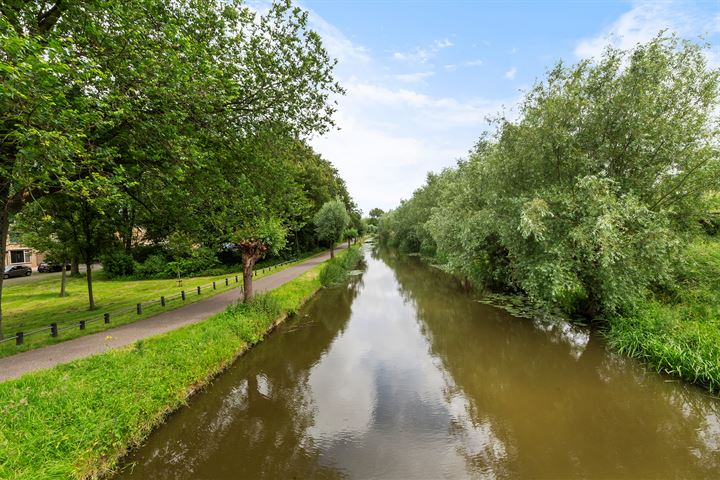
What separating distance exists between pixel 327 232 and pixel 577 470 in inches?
1156

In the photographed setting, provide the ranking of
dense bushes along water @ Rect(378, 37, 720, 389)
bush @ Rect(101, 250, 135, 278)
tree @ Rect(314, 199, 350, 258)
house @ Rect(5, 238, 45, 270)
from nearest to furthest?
1. dense bushes along water @ Rect(378, 37, 720, 389)
2. bush @ Rect(101, 250, 135, 278)
3. tree @ Rect(314, 199, 350, 258)
4. house @ Rect(5, 238, 45, 270)

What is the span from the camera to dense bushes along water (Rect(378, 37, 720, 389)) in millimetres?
9562

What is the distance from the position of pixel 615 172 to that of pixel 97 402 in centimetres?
1560

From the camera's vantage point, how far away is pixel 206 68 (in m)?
8.38

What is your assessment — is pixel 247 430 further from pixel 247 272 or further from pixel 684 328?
pixel 684 328

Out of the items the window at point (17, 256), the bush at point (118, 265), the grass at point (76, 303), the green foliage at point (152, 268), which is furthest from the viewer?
the window at point (17, 256)

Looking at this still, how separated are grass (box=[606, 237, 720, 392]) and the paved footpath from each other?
1468 centimetres

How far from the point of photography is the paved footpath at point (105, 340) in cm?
812

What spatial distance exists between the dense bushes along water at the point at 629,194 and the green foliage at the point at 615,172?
35mm

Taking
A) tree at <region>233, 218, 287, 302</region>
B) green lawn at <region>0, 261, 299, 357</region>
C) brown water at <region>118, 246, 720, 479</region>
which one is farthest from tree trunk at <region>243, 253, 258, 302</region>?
green lawn at <region>0, 261, 299, 357</region>

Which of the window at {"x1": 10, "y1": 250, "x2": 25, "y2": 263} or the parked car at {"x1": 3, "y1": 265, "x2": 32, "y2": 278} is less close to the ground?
the window at {"x1": 10, "y1": 250, "x2": 25, "y2": 263}

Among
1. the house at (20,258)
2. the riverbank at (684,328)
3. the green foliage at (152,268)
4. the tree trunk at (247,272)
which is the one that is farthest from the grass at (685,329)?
the house at (20,258)

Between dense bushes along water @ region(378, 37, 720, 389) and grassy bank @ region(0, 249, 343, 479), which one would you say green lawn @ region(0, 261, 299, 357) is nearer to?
grassy bank @ region(0, 249, 343, 479)

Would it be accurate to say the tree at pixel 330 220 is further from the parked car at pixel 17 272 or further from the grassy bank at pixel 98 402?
the parked car at pixel 17 272
